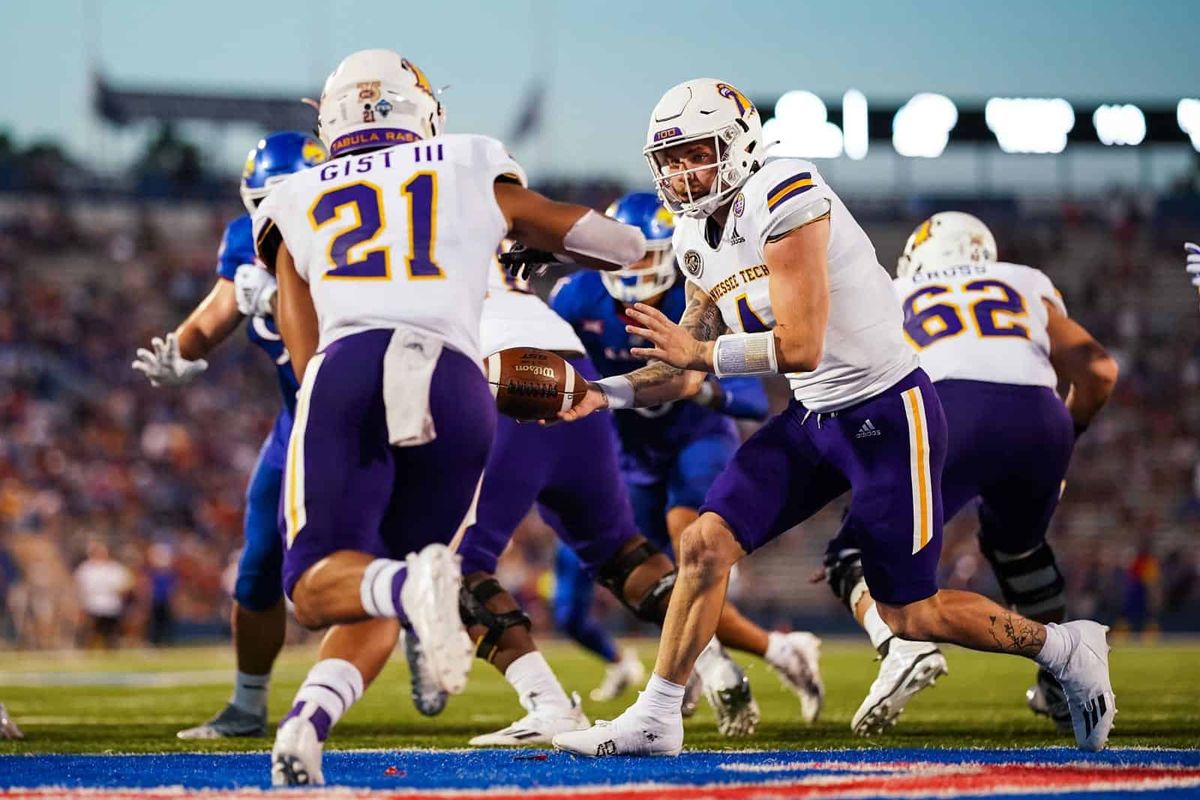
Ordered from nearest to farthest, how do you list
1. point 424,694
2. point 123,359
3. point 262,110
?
point 424,694, point 123,359, point 262,110

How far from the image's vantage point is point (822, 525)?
23.8 meters

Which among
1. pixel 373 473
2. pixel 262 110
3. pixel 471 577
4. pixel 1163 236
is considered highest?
pixel 262 110

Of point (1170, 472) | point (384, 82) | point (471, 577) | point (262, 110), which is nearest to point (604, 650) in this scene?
point (471, 577)

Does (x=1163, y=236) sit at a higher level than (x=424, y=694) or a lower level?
higher

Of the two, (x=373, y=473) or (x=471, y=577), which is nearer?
(x=373, y=473)

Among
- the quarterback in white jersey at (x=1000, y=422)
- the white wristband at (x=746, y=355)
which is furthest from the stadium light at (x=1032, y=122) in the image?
the white wristband at (x=746, y=355)

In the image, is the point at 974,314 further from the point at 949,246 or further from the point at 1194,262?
the point at 1194,262

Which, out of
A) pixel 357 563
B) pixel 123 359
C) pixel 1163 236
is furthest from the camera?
pixel 1163 236

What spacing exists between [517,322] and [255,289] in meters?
1.03

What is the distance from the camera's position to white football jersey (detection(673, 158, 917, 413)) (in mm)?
4750

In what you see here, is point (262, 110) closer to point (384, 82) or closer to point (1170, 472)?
point (1170, 472)

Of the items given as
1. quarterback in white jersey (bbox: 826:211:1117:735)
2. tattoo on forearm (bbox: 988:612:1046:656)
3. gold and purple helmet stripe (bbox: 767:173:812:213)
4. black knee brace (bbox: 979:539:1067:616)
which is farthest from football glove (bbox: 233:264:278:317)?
black knee brace (bbox: 979:539:1067:616)

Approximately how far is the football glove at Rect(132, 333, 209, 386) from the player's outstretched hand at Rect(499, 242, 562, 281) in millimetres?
1529

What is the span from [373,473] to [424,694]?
159 centimetres
